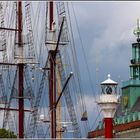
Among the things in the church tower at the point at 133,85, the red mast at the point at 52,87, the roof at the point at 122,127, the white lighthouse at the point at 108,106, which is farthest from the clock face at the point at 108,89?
the church tower at the point at 133,85

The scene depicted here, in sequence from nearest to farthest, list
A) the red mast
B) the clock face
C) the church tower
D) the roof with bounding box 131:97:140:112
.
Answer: the clock face, the red mast, the roof with bounding box 131:97:140:112, the church tower

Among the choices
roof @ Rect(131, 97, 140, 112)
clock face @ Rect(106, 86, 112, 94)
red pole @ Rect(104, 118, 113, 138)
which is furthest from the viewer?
roof @ Rect(131, 97, 140, 112)

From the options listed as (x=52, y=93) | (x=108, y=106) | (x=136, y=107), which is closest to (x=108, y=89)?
(x=108, y=106)

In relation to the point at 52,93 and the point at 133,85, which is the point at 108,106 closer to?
the point at 52,93

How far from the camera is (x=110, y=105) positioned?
1551 inches

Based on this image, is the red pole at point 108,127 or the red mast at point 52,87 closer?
the red pole at point 108,127

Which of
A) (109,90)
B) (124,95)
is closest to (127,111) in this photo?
(124,95)

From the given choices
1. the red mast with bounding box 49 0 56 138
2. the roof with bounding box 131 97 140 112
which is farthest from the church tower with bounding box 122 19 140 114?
the red mast with bounding box 49 0 56 138

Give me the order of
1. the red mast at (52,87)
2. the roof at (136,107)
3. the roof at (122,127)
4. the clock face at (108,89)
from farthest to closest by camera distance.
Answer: the roof at (136,107)
the roof at (122,127)
the red mast at (52,87)
the clock face at (108,89)

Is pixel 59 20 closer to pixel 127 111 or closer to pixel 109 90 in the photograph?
pixel 109 90

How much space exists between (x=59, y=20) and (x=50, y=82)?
494 cm

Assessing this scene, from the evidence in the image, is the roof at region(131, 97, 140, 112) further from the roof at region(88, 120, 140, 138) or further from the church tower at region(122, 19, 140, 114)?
the roof at region(88, 120, 140, 138)

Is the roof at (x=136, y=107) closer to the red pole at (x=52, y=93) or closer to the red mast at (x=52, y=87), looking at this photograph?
the red mast at (x=52, y=87)

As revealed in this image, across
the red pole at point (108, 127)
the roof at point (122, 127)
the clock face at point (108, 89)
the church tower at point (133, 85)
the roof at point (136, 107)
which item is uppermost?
the church tower at point (133, 85)
